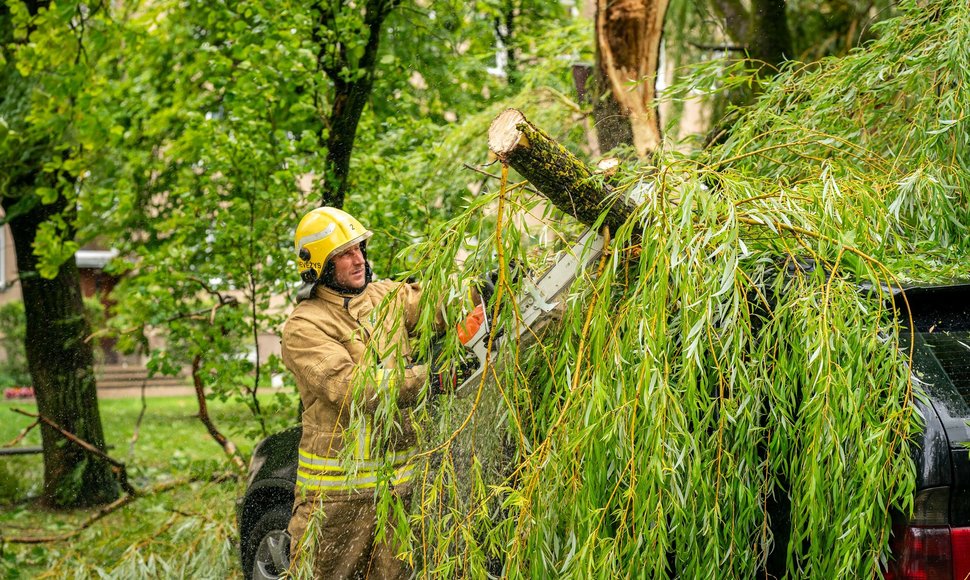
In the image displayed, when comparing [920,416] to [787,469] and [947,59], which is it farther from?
[947,59]

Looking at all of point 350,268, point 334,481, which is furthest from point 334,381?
point 350,268

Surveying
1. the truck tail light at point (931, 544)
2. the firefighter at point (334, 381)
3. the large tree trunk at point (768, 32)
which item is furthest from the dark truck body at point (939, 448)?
the large tree trunk at point (768, 32)

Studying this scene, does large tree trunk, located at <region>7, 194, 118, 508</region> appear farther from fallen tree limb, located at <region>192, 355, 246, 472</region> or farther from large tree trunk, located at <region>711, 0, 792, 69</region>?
large tree trunk, located at <region>711, 0, 792, 69</region>

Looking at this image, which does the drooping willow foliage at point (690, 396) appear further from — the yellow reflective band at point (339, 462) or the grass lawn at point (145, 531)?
the grass lawn at point (145, 531)

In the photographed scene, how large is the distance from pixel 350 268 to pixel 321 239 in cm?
19

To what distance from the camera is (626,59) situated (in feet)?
21.7

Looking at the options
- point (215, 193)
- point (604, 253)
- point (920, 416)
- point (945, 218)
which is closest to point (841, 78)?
point (945, 218)

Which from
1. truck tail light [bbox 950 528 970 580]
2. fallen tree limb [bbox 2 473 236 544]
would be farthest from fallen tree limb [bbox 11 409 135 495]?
truck tail light [bbox 950 528 970 580]

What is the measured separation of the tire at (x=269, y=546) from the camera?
4.67 metres

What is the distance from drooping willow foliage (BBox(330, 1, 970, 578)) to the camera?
2.77 meters

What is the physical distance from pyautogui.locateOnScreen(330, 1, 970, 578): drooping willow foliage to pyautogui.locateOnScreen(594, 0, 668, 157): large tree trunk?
10.3ft

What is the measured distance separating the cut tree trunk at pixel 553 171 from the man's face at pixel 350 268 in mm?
1283

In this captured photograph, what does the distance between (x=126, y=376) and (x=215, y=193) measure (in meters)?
19.9

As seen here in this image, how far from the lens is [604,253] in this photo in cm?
320
